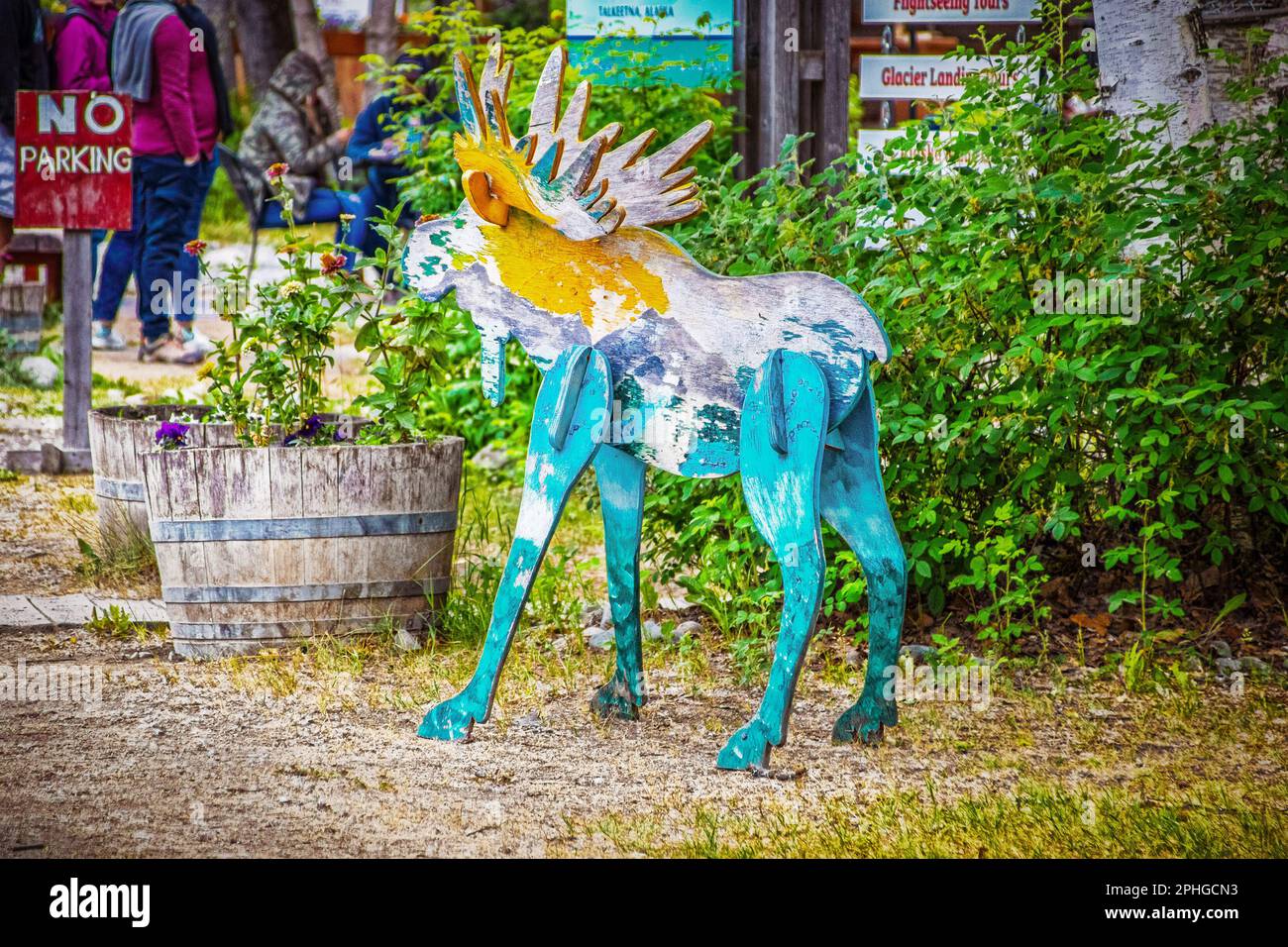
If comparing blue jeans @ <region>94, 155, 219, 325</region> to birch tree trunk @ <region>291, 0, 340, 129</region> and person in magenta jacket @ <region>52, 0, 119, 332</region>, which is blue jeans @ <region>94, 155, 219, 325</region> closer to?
person in magenta jacket @ <region>52, 0, 119, 332</region>

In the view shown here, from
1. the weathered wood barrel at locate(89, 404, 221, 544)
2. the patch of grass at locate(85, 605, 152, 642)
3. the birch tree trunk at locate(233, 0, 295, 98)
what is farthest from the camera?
the birch tree trunk at locate(233, 0, 295, 98)

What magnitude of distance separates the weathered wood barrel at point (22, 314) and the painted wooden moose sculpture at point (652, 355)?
24.4ft

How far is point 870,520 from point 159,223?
23.7 feet

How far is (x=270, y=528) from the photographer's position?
177 inches

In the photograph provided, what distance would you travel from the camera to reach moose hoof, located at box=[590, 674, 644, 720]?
420 centimetres

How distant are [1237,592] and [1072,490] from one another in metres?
0.79

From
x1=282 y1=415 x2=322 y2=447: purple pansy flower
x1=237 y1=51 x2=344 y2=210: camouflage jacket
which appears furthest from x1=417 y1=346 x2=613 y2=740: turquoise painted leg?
x1=237 y1=51 x2=344 y2=210: camouflage jacket

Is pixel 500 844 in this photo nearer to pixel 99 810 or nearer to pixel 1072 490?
pixel 99 810

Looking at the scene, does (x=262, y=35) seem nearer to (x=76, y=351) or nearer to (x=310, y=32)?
(x=310, y=32)

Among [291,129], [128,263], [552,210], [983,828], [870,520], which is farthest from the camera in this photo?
[291,129]

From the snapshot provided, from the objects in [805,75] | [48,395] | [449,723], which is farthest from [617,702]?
[48,395]

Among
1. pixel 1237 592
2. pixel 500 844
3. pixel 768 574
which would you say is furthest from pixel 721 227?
pixel 500 844

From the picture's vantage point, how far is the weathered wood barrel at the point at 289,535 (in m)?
4.49

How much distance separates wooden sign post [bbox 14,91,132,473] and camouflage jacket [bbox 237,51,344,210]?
18.1 ft
